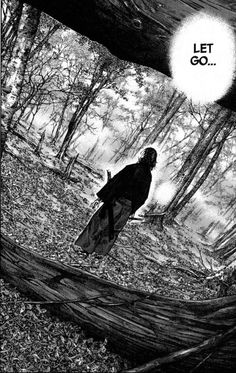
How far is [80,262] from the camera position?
3.15 m

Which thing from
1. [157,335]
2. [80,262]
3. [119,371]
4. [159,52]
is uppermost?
[159,52]

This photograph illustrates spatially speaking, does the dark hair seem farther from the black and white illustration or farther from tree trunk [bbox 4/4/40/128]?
tree trunk [bbox 4/4/40/128]

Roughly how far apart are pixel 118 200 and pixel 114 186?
14cm

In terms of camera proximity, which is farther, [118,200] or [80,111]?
[80,111]

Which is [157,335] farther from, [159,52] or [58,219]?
[58,219]

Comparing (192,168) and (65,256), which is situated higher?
(192,168)

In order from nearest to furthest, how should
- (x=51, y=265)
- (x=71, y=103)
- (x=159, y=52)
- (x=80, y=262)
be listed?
(x=159, y=52) < (x=51, y=265) < (x=80, y=262) < (x=71, y=103)

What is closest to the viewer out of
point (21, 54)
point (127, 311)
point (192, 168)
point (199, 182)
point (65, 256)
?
point (127, 311)

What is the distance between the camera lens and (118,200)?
2.69m

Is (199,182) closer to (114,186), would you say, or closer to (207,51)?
(114,186)

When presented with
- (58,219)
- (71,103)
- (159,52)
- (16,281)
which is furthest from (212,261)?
(71,103)

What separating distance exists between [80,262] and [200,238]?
6.34ft

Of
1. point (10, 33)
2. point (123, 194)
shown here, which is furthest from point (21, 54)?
point (123, 194)

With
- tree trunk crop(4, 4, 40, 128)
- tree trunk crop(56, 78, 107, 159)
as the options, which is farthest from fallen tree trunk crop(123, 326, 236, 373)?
tree trunk crop(56, 78, 107, 159)
